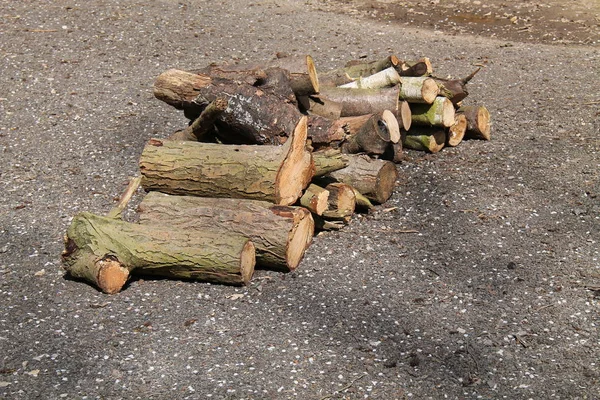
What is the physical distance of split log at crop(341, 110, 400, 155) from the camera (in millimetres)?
6922

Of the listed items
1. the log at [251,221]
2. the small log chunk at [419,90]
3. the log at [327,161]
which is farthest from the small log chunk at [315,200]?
the small log chunk at [419,90]

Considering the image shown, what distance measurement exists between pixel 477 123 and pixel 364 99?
4.00ft

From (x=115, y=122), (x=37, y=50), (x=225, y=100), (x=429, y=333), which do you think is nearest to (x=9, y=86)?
(x=37, y=50)

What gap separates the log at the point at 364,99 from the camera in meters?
7.32

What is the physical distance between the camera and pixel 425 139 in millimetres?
7680

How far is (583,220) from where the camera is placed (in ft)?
21.3

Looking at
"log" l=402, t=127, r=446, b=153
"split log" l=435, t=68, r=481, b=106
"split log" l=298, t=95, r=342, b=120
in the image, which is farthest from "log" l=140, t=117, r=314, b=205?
"split log" l=435, t=68, r=481, b=106

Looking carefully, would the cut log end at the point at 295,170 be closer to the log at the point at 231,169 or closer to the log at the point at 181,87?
the log at the point at 231,169

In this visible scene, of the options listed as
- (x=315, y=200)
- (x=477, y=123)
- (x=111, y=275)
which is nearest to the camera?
(x=111, y=275)

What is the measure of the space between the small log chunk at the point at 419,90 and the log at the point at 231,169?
1.68 meters

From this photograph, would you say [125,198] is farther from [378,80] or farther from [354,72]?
[354,72]

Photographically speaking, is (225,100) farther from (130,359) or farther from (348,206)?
(130,359)

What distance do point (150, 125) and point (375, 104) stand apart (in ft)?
8.01

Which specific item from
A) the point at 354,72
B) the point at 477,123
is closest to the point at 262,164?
the point at 354,72
